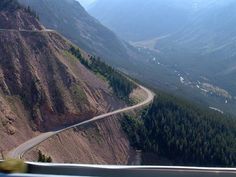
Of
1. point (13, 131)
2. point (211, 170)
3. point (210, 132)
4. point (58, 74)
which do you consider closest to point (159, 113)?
point (210, 132)

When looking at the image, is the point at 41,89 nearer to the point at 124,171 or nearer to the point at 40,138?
the point at 40,138

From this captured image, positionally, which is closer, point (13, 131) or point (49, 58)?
point (13, 131)

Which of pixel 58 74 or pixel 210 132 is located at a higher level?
pixel 58 74

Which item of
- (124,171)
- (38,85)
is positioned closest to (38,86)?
(38,85)

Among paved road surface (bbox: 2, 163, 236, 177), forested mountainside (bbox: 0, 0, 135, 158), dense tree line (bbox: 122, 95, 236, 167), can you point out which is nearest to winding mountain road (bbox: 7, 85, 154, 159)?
forested mountainside (bbox: 0, 0, 135, 158)

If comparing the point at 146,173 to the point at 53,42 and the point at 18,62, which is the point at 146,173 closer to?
the point at 18,62

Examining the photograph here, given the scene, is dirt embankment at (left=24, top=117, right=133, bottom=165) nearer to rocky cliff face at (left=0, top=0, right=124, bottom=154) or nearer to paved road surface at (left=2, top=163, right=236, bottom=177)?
rocky cliff face at (left=0, top=0, right=124, bottom=154)
